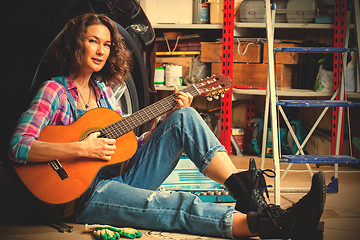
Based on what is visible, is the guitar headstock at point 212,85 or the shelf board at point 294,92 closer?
the guitar headstock at point 212,85

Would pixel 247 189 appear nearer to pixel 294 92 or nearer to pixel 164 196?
pixel 164 196

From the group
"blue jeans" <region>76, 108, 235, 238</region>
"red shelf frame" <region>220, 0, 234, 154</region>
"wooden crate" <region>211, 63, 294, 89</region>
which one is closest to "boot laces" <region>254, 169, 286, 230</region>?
"blue jeans" <region>76, 108, 235, 238</region>

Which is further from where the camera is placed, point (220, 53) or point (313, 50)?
point (220, 53)

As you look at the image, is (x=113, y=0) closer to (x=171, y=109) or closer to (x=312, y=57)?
(x=171, y=109)

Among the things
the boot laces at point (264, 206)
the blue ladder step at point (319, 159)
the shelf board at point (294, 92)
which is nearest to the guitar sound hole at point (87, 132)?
the boot laces at point (264, 206)

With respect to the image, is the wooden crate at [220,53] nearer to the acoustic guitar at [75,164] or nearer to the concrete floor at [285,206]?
the concrete floor at [285,206]

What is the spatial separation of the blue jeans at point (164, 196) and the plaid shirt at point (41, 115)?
30cm

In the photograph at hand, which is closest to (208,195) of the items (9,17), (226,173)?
(226,173)

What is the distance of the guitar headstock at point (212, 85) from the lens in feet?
6.69

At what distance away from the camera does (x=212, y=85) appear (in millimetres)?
2064

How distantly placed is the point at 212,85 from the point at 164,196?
0.54m

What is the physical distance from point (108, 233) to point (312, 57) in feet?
7.54

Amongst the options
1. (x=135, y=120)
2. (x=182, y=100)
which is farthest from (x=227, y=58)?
(x=135, y=120)

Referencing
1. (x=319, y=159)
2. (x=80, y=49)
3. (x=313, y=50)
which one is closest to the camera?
(x=80, y=49)
